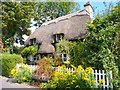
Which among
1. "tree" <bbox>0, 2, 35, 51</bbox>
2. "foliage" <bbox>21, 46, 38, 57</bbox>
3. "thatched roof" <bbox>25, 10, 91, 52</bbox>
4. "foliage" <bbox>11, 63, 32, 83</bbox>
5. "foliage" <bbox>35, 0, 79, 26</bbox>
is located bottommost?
"foliage" <bbox>11, 63, 32, 83</bbox>

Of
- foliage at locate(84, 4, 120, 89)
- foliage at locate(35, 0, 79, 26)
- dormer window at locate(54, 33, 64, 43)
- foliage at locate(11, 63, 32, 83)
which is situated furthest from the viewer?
foliage at locate(35, 0, 79, 26)

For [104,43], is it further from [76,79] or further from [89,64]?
[76,79]

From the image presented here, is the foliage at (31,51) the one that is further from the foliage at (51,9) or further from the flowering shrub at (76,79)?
the foliage at (51,9)

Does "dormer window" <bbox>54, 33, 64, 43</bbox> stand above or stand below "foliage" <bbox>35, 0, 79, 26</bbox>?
below

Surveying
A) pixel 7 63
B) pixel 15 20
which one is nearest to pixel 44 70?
pixel 7 63

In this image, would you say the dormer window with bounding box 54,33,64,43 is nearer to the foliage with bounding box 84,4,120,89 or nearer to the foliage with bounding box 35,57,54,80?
the foliage with bounding box 35,57,54,80

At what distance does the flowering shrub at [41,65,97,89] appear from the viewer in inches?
190

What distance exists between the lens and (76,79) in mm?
4922

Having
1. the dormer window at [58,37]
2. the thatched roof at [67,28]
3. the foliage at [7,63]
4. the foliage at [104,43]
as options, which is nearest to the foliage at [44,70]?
the foliage at [104,43]

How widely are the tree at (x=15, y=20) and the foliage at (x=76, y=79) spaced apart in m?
12.7

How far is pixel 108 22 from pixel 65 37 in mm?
6115

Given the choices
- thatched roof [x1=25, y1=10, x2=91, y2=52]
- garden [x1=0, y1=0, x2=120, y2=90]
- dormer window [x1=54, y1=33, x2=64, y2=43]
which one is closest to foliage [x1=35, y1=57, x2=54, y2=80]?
garden [x1=0, y1=0, x2=120, y2=90]

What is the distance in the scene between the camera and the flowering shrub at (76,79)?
4.84 metres

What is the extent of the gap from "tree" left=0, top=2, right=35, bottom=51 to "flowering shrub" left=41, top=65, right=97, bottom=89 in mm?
12744
